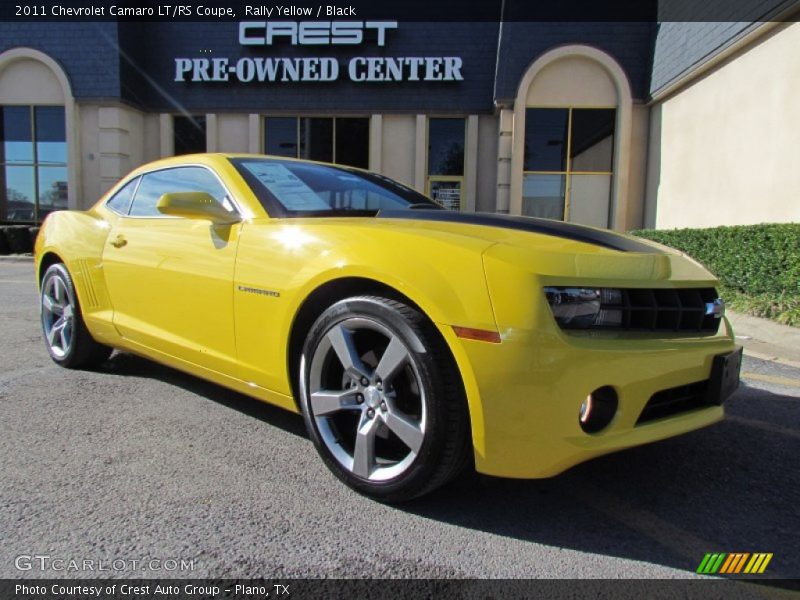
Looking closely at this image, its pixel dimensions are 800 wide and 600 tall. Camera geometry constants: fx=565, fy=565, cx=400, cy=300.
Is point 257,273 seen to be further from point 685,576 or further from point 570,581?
point 685,576

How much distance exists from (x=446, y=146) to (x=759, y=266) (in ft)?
35.5

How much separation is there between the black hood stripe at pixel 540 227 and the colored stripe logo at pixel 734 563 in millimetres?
1152

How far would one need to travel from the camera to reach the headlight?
6.36 ft

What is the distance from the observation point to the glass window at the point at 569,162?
15.2m

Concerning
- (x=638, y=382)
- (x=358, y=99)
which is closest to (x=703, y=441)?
(x=638, y=382)

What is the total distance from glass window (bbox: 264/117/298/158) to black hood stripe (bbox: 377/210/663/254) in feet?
49.7

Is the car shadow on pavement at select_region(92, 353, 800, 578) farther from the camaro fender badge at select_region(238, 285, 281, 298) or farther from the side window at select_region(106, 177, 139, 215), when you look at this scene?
the side window at select_region(106, 177, 139, 215)

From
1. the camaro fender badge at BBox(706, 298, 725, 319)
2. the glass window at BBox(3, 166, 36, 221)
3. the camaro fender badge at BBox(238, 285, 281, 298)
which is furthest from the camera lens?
the glass window at BBox(3, 166, 36, 221)

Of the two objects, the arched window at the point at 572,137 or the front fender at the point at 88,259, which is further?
the arched window at the point at 572,137

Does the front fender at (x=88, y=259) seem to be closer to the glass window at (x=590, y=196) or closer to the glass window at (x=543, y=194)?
the glass window at (x=543, y=194)

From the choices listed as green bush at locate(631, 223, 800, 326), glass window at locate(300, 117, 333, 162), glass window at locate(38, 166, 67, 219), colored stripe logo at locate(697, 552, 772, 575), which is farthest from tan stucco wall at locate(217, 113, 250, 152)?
colored stripe logo at locate(697, 552, 772, 575)

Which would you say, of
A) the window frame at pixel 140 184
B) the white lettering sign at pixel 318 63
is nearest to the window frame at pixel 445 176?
the white lettering sign at pixel 318 63

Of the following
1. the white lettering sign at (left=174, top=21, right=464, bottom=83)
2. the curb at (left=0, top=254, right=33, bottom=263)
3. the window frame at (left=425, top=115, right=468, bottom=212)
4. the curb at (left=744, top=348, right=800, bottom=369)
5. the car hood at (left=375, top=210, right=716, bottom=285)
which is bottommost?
the curb at (left=744, top=348, right=800, bottom=369)

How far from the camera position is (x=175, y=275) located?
297 cm
